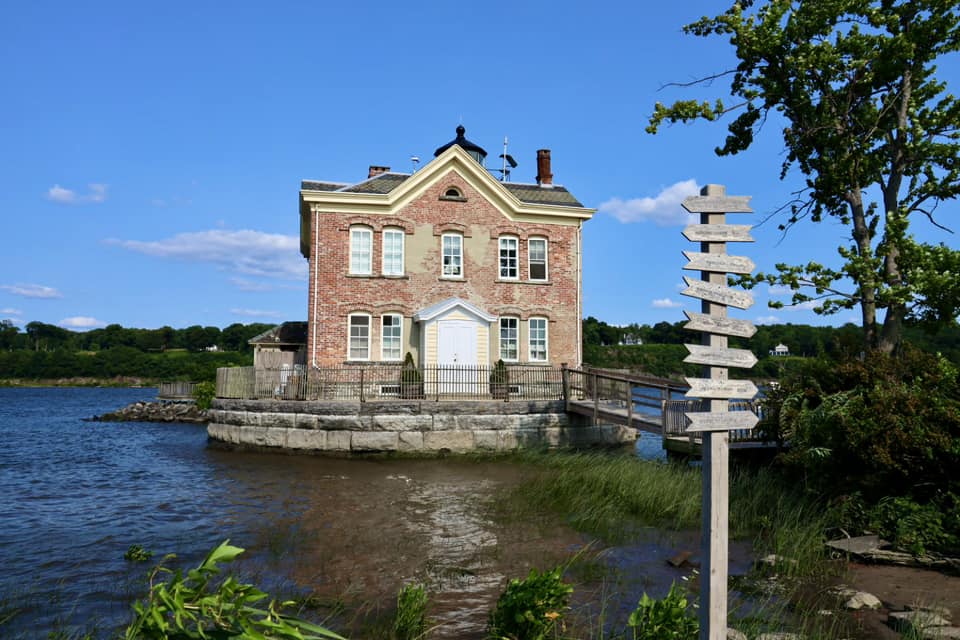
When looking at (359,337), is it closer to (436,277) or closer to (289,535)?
(436,277)

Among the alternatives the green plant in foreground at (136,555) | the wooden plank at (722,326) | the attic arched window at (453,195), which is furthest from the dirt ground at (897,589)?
the attic arched window at (453,195)

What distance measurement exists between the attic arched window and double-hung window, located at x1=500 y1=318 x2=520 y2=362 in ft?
15.6

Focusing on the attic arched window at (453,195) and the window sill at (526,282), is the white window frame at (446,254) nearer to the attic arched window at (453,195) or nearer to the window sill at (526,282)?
the attic arched window at (453,195)

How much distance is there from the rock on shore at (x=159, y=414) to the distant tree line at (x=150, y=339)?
262 ft

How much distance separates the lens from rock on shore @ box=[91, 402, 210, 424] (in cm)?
3509

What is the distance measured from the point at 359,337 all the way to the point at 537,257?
7.36 metres

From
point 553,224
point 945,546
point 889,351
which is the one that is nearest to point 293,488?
point 945,546

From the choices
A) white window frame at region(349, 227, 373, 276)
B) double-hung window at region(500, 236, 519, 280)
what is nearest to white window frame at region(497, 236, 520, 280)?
double-hung window at region(500, 236, 519, 280)

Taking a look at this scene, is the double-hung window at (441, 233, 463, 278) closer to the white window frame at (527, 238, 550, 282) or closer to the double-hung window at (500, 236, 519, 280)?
the double-hung window at (500, 236, 519, 280)

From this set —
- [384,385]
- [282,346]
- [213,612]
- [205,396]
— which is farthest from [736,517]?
[205,396]

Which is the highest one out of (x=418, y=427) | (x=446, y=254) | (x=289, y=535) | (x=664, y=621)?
(x=446, y=254)

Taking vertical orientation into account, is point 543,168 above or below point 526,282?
above

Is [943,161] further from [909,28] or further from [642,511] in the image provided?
[642,511]

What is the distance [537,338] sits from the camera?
23.5 meters
